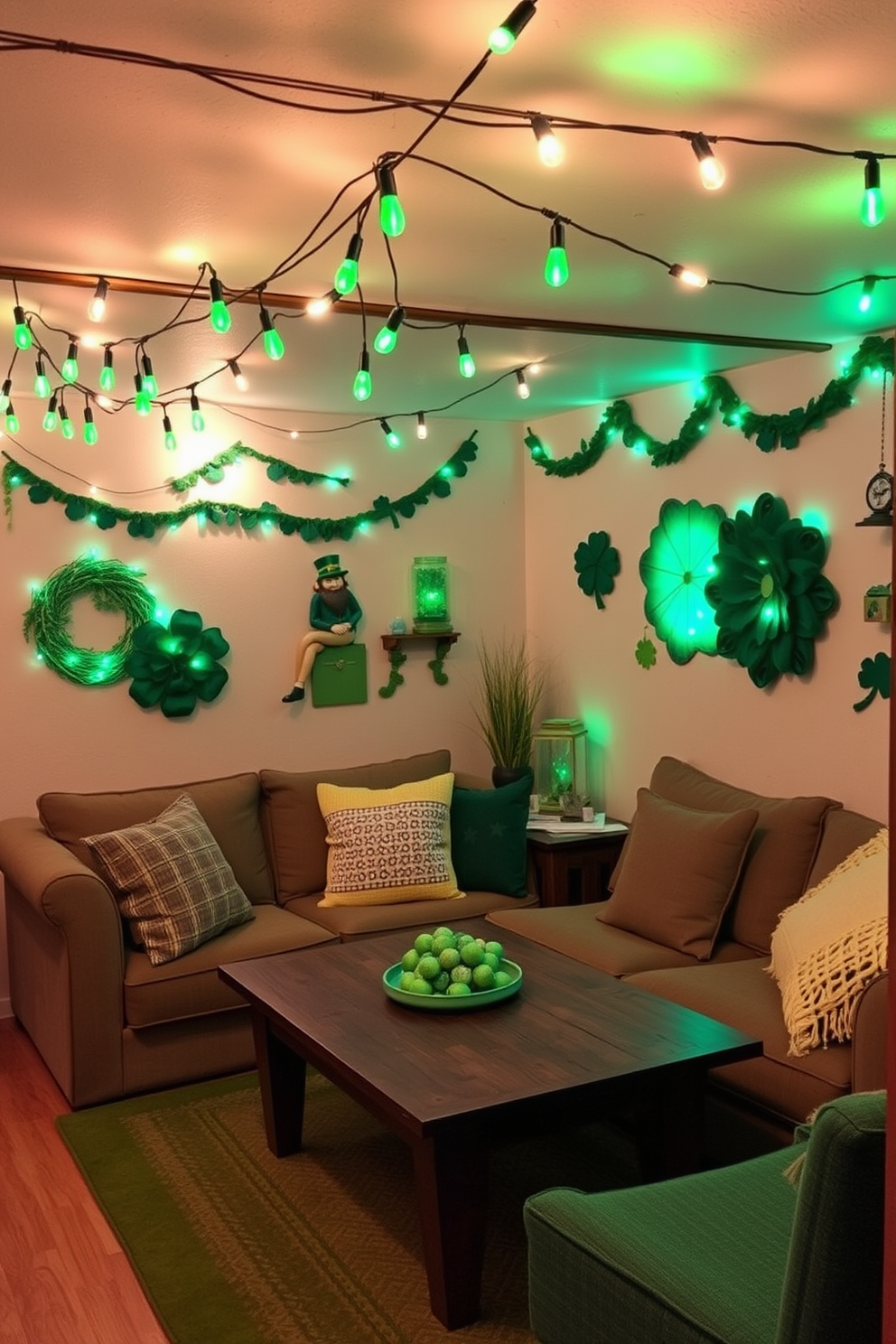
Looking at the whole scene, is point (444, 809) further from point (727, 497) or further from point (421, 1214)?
point (421, 1214)

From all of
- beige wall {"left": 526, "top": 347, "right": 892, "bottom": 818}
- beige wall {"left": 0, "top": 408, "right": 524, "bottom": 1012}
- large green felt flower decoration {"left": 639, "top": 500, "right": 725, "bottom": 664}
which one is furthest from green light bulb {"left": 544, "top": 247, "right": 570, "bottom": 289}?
beige wall {"left": 0, "top": 408, "right": 524, "bottom": 1012}

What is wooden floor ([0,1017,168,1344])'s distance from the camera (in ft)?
9.16

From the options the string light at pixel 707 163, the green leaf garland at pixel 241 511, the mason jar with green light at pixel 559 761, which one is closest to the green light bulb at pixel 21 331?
the string light at pixel 707 163

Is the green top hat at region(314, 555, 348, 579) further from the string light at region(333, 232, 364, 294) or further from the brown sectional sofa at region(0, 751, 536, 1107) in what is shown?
the string light at region(333, 232, 364, 294)

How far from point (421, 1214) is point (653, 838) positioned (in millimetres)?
1738

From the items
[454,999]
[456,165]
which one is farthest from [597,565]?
[456,165]

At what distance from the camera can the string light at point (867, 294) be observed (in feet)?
10.8

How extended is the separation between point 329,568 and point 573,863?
5.14 feet

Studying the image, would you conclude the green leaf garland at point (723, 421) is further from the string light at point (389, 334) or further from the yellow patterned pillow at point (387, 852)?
the string light at point (389, 334)

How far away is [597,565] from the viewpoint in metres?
5.34

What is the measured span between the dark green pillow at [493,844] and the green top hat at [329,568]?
115 cm

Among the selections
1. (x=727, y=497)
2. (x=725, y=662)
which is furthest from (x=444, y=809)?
(x=727, y=497)

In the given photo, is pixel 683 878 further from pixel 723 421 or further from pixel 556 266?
pixel 556 266

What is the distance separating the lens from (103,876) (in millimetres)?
4172
